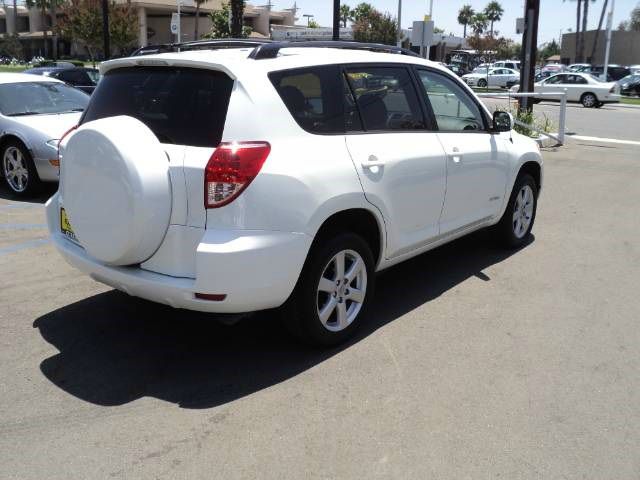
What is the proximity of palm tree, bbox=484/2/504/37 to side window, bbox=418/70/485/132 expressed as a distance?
108m

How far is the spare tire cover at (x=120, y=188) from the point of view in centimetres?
348

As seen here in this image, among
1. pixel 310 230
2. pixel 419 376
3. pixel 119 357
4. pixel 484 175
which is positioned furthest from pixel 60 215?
pixel 484 175

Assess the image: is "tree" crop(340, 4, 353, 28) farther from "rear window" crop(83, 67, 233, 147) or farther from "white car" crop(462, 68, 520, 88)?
"rear window" crop(83, 67, 233, 147)

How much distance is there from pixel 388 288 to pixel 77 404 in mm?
2631

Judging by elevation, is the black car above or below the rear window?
above

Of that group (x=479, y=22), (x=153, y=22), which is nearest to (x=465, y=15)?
(x=479, y=22)

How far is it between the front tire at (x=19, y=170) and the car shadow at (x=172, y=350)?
151 inches

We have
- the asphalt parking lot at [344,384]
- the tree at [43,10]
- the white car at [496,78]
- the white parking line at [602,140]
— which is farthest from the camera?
the tree at [43,10]

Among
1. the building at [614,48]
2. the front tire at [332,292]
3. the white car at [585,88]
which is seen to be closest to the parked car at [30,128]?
the front tire at [332,292]

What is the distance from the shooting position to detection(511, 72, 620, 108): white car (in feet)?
93.5

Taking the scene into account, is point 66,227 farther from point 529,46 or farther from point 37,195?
point 529,46

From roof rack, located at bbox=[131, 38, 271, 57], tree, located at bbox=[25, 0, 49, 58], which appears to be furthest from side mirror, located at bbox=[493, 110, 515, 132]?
tree, located at bbox=[25, 0, 49, 58]

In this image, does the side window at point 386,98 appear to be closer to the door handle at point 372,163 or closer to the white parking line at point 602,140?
the door handle at point 372,163

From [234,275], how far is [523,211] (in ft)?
12.7
